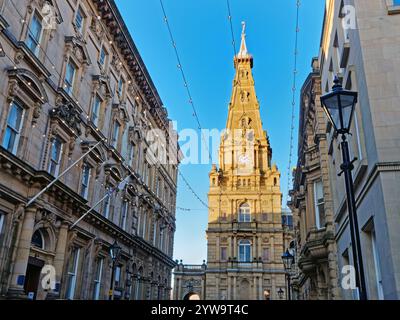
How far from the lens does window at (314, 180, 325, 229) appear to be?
22312 mm

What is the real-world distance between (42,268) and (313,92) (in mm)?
17241

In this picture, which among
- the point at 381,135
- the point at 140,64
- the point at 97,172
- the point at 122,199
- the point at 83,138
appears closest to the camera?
the point at 381,135

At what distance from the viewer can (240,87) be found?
251 ft

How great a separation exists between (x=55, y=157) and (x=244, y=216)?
50658mm

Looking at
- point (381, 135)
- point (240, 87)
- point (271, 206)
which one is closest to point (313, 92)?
point (381, 135)

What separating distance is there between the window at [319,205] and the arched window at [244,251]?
42.1 m

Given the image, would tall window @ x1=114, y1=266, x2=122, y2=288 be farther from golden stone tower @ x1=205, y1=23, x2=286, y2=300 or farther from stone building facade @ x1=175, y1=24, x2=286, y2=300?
golden stone tower @ x1=205, y1=23, x2=286, y2=300

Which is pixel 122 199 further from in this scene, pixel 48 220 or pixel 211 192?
pixel 211 192

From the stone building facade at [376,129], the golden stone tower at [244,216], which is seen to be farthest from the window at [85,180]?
the golden stone tower at [244,216]

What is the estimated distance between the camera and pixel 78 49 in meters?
19.8

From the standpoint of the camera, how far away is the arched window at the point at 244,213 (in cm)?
6512
